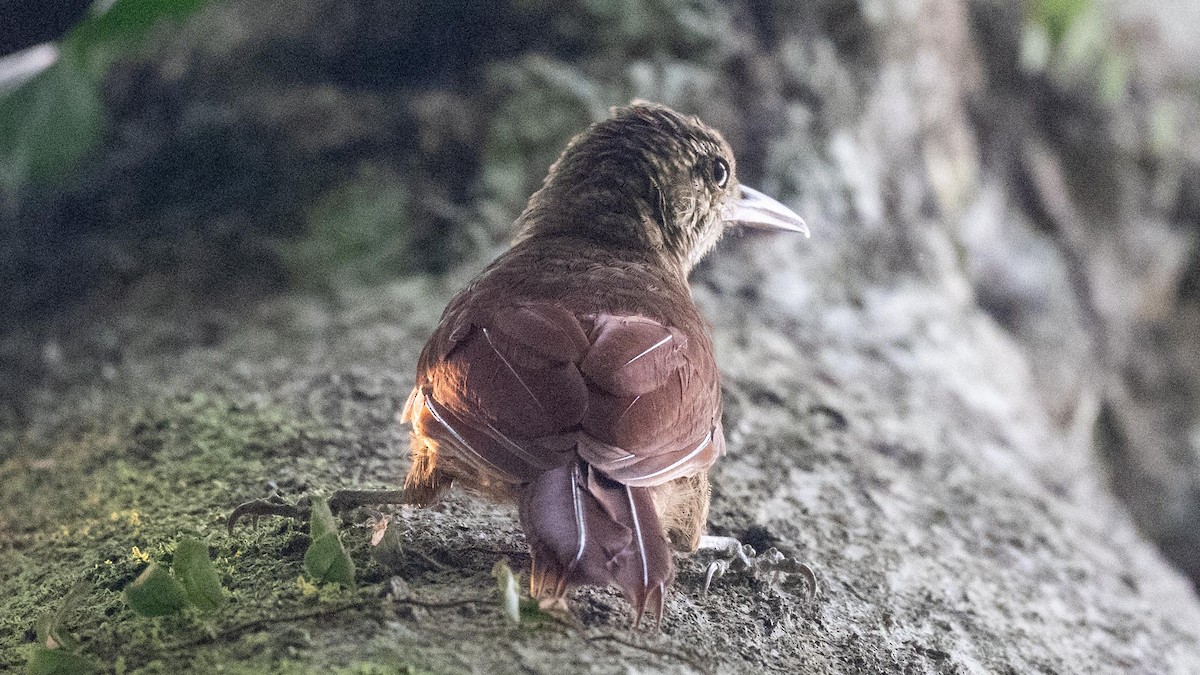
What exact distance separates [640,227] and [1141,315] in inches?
183

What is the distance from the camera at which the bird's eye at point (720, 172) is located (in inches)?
129

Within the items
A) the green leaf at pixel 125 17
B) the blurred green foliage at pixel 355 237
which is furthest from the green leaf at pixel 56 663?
the blurred green foliage at pixel 355 237

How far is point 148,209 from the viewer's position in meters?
4.40

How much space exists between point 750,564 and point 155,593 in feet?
4.20

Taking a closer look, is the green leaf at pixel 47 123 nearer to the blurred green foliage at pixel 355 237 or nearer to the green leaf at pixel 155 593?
the blurred green foliage at pixel 355 237

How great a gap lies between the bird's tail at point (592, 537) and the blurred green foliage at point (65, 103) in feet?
5.29

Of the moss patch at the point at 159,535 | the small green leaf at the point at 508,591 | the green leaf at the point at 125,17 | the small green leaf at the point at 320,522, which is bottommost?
the moss patch at the point at 159,535

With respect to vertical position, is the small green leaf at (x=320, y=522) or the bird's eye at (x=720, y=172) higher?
the bird's eye at (x=720, y=172)

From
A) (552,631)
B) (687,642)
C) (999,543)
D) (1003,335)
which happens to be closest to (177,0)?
(552,631)

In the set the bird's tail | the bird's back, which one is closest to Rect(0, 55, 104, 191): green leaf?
the bird's back

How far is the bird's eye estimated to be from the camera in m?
3.27

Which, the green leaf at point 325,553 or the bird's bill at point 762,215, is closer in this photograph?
the green leaf at point 325,553

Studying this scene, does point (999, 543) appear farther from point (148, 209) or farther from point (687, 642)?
point (148, 209)

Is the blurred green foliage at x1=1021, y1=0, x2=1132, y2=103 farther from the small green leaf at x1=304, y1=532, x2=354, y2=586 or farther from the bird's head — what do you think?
the small green leaf at x1=304, y1=532, x2=354, y2=586
